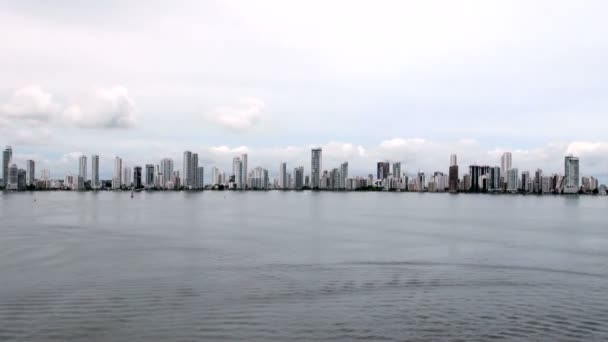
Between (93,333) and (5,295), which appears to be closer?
(93,333)

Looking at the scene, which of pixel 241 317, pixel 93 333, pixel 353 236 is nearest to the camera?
pixel 93 333

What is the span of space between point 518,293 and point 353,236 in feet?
102

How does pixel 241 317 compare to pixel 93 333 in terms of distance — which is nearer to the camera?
pixel 93 333

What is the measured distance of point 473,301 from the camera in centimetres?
2478

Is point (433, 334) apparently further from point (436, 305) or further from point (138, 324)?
point (138, 324)

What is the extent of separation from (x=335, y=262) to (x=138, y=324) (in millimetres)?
18989

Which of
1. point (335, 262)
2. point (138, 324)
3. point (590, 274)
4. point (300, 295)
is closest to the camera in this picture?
point (138, 324)

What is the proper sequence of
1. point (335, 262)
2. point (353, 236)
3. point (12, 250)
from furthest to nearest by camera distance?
point (353, 236)
point (12, 250)
point (335, 262)

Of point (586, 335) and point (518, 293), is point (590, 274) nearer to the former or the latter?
point (518, 293)

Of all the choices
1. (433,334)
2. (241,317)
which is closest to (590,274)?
(433,334)

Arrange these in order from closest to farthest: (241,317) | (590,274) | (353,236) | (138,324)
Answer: (138,324)
(241,317)
(590,274)
(353,236)

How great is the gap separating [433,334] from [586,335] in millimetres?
6232

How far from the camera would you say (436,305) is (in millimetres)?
23844

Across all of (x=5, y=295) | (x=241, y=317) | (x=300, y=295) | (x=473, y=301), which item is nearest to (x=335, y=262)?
(x=300, y=295)
